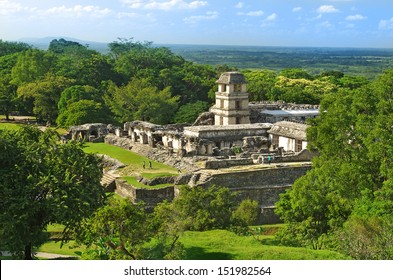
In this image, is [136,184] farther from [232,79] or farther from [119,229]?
[232,79]

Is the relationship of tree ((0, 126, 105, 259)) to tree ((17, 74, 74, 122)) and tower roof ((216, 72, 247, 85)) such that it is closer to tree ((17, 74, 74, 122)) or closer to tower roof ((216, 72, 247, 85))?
tower roof ((216, 72, 247, 85))

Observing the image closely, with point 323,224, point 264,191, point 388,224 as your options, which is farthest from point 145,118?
point 388,224

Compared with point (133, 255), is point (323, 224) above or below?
below

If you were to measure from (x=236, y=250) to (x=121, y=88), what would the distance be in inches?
1527

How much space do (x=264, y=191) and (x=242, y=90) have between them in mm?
15207

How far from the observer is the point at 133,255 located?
1516 centimetres

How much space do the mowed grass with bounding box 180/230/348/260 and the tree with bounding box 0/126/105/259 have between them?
346cm

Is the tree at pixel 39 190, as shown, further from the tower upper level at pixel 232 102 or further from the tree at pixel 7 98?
the tree at pixel 7 98

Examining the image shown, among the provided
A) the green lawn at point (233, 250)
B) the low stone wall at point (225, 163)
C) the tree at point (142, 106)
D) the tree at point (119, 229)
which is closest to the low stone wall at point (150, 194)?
the low stone wall at point (225, 163)

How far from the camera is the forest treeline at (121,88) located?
167 ft

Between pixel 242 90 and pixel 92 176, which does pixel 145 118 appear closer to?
pixel 242 90

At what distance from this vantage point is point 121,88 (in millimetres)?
54906

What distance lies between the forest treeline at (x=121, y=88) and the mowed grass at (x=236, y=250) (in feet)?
98.8

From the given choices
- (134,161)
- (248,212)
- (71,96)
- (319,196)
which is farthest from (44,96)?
(319,196)
